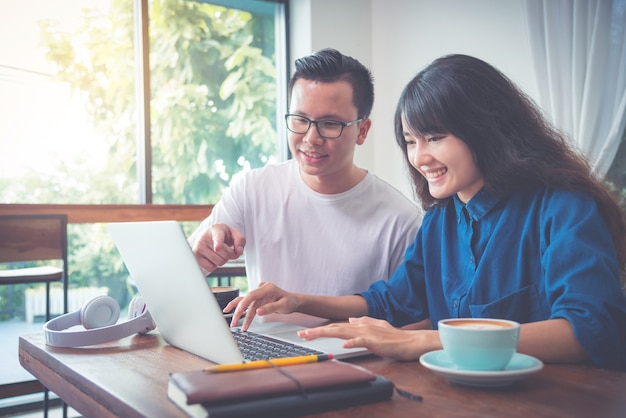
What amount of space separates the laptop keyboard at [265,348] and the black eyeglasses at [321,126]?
74cm

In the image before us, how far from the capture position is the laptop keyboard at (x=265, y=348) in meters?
0.93

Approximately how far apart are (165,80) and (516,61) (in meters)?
2.10

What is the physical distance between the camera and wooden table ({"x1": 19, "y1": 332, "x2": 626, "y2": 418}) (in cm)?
68

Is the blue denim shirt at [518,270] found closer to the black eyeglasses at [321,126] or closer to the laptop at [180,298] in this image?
the laptop at [180,298]

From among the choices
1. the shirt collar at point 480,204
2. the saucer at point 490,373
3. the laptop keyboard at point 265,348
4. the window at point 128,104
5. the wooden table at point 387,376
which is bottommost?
the wooden table at point 387,376

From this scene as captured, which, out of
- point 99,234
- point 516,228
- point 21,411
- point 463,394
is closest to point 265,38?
point 99,234

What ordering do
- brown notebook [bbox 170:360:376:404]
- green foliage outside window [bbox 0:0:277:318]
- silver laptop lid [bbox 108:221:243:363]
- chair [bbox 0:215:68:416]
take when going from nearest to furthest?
brown notebook [bbox 170:360:376:404] → silver laptop lid [bbox 108:221:243:363] → chair [bbox 0:215:68:416] → green foliage outside window [bbox 0:0:277:318]

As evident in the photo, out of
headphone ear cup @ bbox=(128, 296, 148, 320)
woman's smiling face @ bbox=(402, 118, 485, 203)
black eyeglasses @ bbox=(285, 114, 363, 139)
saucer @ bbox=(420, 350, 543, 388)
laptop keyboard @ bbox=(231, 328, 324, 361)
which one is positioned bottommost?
laptop keyboard @ bbox=(231, 328, 324, 361)

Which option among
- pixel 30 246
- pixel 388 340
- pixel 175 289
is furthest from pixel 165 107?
pixel 388 340

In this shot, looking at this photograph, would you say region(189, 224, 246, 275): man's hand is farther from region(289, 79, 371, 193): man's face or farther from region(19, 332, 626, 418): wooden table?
region(289, 79, 371, 193): man's face

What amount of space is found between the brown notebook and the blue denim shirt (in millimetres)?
412

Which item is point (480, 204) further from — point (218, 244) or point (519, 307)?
point (218, 244)

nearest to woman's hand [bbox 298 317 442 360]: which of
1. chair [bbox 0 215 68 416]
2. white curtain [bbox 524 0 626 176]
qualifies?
chair [bbox 0 215 68 416]

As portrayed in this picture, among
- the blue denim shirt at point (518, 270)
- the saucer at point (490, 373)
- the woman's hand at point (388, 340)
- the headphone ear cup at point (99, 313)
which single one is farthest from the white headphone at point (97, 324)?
the saucer at point (490, 373)
